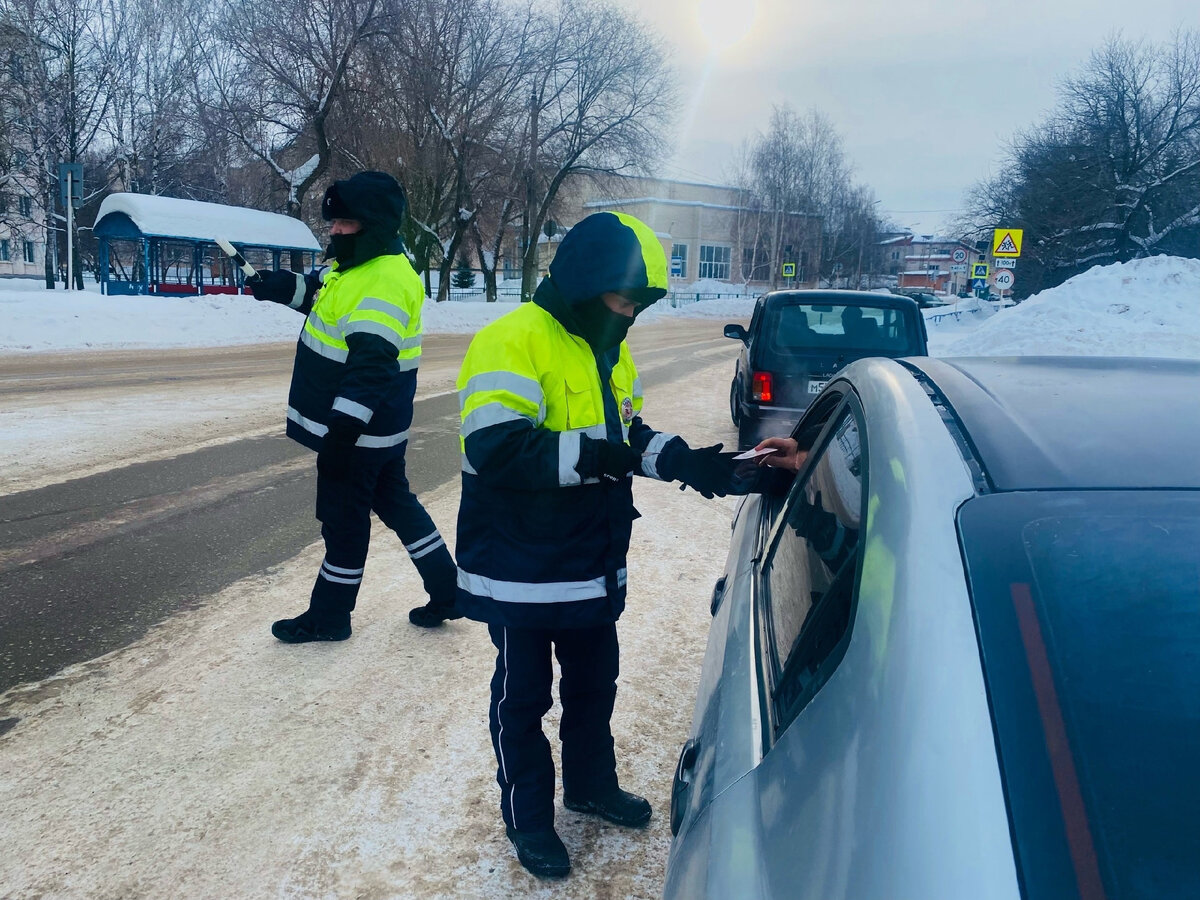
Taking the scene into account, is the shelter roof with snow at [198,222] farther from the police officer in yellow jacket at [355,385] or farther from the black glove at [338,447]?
the black glove at [338,447]

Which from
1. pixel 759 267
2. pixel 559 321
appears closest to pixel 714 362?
pixel 559 321

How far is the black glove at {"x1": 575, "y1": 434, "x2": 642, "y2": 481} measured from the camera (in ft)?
7.43

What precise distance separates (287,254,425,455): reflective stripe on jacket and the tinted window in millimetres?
2725

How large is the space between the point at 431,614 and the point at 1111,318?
15.0 m

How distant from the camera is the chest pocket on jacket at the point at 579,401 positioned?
236cm

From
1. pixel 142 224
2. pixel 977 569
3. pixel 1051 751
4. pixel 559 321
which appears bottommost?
pixel 1051 751

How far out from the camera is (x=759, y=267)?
78.5m

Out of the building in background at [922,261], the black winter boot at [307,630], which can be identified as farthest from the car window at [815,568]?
the building in background at [922,261]

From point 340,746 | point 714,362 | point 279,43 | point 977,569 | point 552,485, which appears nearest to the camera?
point 977,569

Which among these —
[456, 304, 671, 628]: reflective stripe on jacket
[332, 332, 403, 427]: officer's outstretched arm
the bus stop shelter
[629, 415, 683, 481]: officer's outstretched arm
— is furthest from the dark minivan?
the bus stop shelter

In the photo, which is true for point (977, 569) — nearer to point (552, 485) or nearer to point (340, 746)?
point (552, 485)

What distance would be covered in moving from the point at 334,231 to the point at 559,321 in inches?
74.0

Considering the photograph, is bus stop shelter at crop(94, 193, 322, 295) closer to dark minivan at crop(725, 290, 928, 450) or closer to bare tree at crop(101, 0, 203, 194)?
bare tree at crop(101, 0, 203, 194)

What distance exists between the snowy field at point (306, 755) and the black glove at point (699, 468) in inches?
43.3
